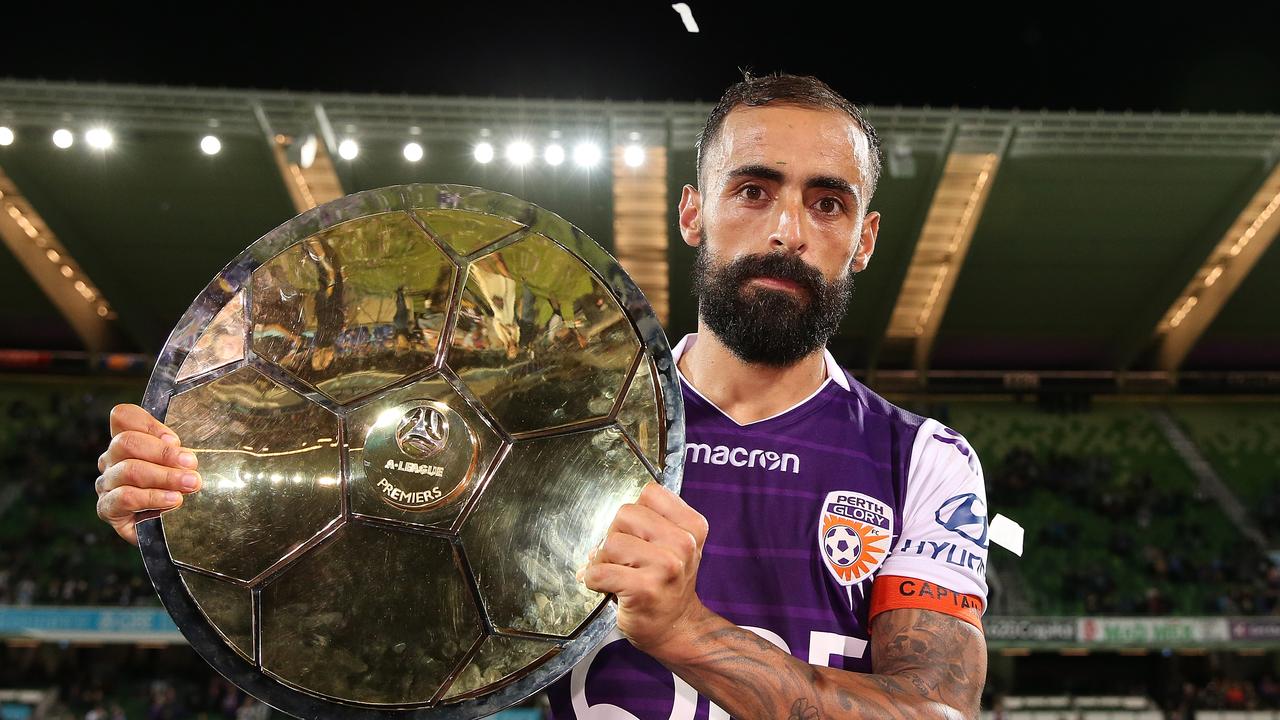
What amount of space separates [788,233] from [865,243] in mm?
341

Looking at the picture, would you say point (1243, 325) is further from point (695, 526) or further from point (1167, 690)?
point (695, 526)

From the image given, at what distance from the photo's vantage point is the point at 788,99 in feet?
6.54

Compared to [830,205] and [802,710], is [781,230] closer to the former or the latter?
[830,205]

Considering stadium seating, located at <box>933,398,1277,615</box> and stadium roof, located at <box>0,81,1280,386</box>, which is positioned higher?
stadium roof, located at <box>0,81,1280,386</box>

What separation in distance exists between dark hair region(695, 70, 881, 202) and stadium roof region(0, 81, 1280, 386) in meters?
13.7

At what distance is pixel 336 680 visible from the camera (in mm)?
1553

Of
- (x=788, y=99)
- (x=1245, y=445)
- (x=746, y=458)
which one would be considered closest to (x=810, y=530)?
(x=746, y=458)

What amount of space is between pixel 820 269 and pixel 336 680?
3.62 feet

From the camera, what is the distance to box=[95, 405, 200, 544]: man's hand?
5.06 feet

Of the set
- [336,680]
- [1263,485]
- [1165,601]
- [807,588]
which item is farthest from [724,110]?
[1263,485]

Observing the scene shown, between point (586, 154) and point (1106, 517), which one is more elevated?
point (586, 154)

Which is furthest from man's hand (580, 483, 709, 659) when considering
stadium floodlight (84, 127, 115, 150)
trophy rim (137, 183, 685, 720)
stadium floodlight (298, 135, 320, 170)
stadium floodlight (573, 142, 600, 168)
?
stadium floodlight (84, 127, 115, 150)

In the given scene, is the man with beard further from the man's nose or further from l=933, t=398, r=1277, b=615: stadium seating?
l=933, t=398, r=1277, b=615: stadium seating

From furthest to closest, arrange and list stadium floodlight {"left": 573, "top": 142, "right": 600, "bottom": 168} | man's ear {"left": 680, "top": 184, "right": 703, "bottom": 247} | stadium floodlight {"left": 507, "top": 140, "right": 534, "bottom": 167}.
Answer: stadium floodlight {"left": 573, "top": 142, "right": 600, "bottom": 168}, stadium floodlight {"left": 507, "top": 140, "right": 534, "bottom": 167}, man's ear {"left": 680, "top": 184, "right": 703, "bottom": 247}
